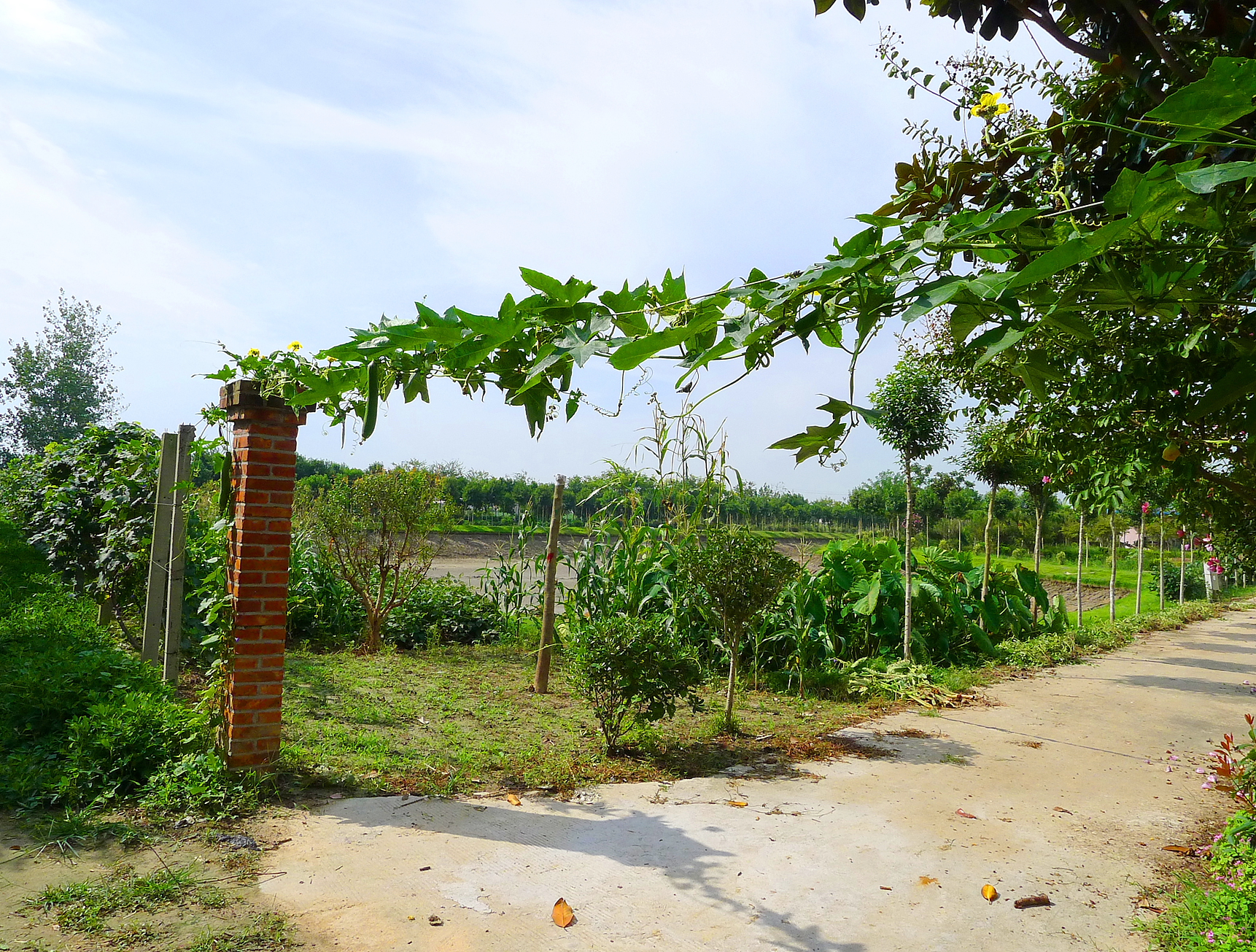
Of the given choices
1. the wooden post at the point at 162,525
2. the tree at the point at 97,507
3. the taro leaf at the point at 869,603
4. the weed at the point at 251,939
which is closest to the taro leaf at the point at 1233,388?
the weed at the point at 251,939

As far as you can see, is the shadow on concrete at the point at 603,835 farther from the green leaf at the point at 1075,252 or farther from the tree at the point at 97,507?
the tree at the point at 97,507

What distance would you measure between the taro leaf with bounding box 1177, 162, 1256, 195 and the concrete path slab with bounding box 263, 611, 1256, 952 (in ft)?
8.22

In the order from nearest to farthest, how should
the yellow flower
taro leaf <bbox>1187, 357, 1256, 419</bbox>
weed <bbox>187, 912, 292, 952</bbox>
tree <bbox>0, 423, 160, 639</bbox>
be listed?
taro leaf <bbox>1187, 357, 1256, 419</bbox>
the yellow flower
weed <bbox>187, 912, 292, 952</bbox>
tree <bbox>0, 423, 160, 639</bbox>

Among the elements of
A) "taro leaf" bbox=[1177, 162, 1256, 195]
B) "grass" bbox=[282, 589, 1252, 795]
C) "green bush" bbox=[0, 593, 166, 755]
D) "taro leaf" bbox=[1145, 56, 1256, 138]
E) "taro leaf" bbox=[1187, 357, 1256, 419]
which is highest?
"taro leaf" bbox=[1145, 56, 1256, 138]

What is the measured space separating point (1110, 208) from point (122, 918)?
3.34m

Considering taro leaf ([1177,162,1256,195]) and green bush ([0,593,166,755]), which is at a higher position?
taro leaf ([1177,162,1256,195])

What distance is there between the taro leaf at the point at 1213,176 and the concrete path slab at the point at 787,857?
251 centimetres

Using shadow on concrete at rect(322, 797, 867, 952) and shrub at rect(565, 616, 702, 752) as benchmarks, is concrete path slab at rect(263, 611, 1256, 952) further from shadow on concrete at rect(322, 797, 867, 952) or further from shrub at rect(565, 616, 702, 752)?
shrub at rect(565, 616, 702, 752)

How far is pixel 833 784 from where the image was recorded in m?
4.12

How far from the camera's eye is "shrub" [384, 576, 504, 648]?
8.70 m

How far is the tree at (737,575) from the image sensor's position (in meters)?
5.09

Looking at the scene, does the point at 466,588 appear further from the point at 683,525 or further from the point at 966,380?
the point at 966,380

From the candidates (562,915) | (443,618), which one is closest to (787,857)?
(562,915)

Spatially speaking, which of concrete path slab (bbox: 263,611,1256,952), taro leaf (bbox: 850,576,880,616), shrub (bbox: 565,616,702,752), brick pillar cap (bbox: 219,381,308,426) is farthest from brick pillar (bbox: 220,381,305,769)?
taro leaf (bbox: 850,576,880,616)
